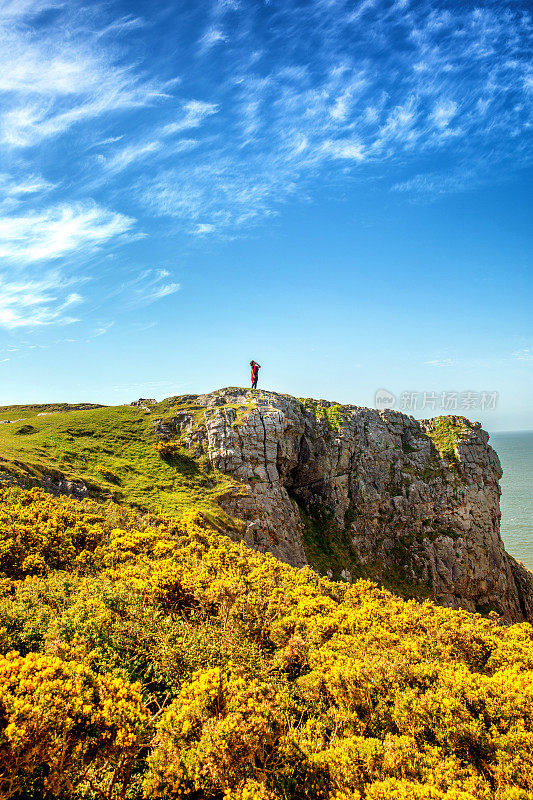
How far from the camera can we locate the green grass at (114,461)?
38594 millimetres

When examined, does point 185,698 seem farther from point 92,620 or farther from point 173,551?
point 173,551

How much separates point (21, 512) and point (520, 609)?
83330 millimetres

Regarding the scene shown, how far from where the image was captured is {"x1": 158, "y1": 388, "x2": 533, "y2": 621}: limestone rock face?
54.7 meters

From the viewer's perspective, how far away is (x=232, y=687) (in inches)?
357

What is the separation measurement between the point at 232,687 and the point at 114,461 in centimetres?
4287

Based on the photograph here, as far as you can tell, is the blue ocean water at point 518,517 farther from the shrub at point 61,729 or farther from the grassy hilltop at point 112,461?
the shrub at point 61,729

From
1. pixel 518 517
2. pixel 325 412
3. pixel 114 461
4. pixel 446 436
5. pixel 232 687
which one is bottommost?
pixel 518 517

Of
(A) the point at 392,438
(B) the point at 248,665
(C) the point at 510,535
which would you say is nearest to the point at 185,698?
(B) the point at 248,665

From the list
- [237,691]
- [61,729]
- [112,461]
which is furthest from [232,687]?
[112,461]

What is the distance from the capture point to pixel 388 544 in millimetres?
62969

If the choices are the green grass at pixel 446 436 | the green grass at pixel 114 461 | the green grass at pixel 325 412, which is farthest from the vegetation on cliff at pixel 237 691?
the green grass at pixel 446 436

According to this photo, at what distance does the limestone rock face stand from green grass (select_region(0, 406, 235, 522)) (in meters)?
3.72

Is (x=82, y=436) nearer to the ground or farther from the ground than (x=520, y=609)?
farther from the ground

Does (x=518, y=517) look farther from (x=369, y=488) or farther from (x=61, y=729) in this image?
(x=61, y=729)
